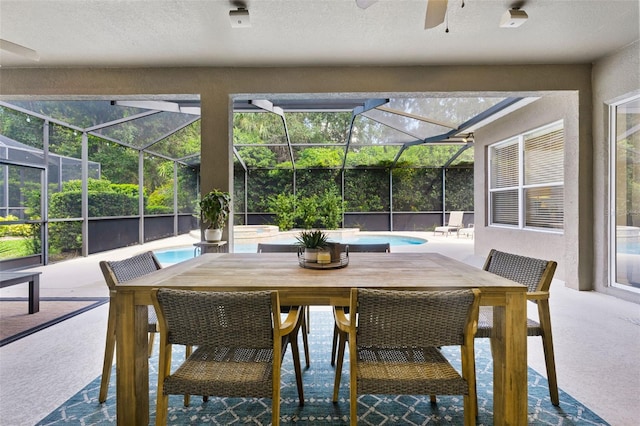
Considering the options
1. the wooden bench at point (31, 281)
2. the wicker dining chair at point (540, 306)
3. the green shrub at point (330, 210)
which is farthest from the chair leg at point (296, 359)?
the green shrub at point (330, 210)

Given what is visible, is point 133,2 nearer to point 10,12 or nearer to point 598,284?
point 10,12

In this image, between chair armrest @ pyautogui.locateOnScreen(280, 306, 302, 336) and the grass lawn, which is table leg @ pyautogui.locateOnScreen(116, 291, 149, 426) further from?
the grass lawn

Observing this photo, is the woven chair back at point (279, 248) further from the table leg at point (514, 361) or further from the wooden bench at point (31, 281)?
the wooden bench at point (31, 281)

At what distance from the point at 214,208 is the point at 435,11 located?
312 cm

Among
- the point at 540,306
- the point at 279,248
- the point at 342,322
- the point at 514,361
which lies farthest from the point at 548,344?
the point at 279,248

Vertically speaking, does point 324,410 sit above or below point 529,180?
below

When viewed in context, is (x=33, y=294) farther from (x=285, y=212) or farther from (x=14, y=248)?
(x=285, y=212)

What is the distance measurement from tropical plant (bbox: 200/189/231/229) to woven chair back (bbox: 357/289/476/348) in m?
3.21

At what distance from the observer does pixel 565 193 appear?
4.59 metres

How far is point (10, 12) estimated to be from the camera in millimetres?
3174

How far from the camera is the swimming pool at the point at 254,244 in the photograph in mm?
8266

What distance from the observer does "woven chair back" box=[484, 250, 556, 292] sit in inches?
75.2

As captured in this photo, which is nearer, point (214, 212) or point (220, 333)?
point (220, 333)

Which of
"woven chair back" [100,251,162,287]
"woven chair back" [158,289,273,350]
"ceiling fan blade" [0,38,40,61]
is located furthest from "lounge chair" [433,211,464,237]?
"woven chair back" [158,289,273,350]
